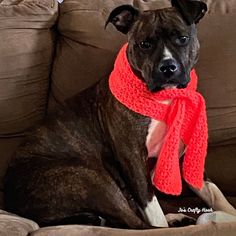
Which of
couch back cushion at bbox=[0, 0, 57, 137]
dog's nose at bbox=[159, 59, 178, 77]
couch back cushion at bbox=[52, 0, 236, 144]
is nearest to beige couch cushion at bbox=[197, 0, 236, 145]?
couch back cushion at bbox=[52, 0, 236, 144]

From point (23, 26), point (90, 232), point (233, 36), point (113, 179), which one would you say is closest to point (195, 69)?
point (233, 36)

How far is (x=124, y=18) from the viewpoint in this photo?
6.91 ft

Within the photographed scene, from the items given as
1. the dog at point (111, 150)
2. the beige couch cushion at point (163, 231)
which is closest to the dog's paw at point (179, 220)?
the dog at point (111, 150)

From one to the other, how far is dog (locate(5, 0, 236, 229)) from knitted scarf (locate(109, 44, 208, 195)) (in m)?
0.04

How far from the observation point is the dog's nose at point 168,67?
75.6 inches

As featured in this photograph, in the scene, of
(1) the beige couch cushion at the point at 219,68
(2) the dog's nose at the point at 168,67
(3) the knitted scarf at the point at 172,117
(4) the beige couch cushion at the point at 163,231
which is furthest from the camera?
(1) the beige couch cushion at the point at 219,68

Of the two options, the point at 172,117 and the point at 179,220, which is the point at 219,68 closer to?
the point at 172,117

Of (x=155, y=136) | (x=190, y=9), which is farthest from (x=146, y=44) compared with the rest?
(x=155, y=136)

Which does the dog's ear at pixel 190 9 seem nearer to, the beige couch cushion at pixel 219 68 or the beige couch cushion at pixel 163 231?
the beige couch cushion at pixel 219 68

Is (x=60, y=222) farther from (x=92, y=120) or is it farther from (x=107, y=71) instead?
(x=107, y=71)

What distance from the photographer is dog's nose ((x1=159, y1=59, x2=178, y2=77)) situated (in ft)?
6.30

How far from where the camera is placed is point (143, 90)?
2047 millimetres

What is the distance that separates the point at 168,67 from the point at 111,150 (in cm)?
45

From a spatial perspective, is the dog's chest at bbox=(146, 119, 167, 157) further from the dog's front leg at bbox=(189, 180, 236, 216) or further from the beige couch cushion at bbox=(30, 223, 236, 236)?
the beige couch cushion at bbox=(30, 223, 236, 236)
